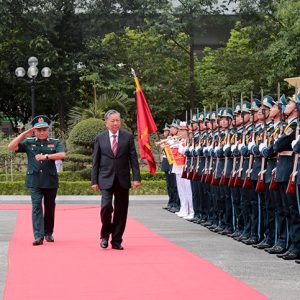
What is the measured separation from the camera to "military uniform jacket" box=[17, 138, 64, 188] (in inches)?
529

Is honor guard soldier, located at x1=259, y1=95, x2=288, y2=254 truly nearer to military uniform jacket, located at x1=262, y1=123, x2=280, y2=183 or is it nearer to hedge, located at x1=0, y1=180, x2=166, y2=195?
military uniform jacket, located at x1=262, y1=123, x2=280, y2=183

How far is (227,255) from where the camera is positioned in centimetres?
1194

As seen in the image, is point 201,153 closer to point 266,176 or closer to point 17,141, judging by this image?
point 17,141

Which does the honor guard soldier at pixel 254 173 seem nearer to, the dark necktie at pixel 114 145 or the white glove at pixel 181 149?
the dark necktie at pixel 114 145

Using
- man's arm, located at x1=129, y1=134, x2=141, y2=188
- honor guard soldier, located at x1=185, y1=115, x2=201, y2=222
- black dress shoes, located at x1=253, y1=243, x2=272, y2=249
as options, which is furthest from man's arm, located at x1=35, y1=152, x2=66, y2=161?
honor guard soldier, located at x1=185, y1=115, x2=201, y2=222

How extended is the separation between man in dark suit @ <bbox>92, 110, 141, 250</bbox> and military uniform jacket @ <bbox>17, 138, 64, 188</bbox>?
85 cm

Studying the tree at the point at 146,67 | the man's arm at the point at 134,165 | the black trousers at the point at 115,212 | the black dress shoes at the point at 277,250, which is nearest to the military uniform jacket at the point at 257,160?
the black dress shoes at the point at 277,250

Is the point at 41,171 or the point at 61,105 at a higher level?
the point at 61,105

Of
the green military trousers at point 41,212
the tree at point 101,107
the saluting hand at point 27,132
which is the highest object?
the tree at point 101,107

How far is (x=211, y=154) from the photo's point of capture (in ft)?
51.1

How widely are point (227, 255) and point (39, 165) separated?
124 inches

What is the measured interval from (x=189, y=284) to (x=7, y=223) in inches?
362

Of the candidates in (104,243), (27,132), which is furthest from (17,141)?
(104,243)

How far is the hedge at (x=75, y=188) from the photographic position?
2959 centimetres
